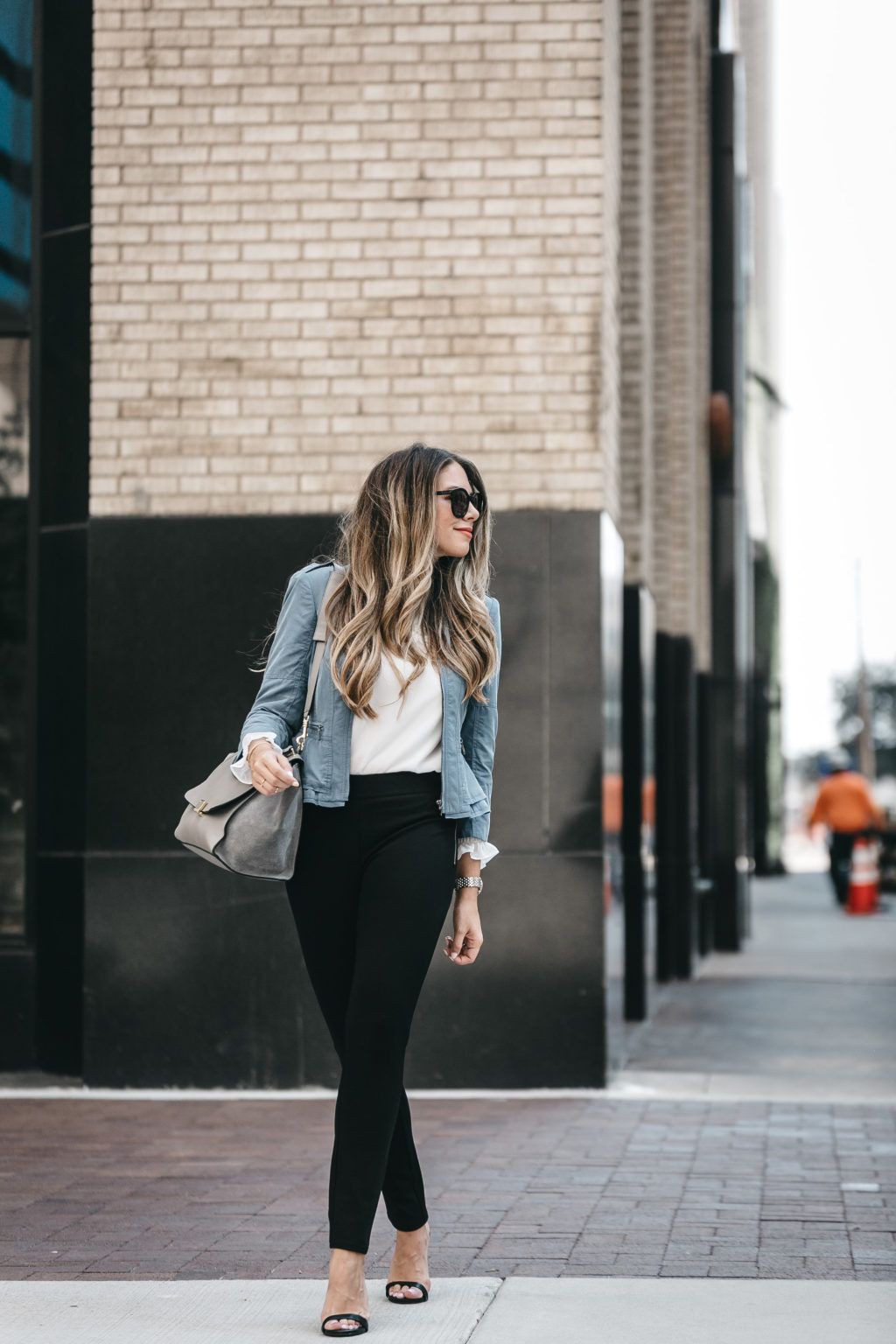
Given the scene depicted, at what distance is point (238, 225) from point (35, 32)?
1326mm

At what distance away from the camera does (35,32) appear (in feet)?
27.5

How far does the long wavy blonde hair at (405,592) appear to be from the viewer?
416 centimetres

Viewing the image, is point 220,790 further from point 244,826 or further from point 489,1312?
point 489,1312

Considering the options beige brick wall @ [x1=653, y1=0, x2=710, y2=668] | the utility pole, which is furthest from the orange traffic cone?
the utility pole

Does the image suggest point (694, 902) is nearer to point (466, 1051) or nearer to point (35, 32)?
point (466, 1051)

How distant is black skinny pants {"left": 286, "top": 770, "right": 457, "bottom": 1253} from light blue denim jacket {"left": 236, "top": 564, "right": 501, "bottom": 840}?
0.20 ft

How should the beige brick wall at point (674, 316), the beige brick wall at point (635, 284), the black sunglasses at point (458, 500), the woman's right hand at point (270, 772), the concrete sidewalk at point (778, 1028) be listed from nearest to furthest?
the woman's right hand at point (270, 772) < the black sunglasses at point (458, 500) < the concrete sidewalk at point (778, 1028) < the beige brick wall at point (635, 284) < the beige brick wall at point (674, 316)

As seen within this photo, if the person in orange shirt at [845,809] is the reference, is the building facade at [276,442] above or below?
above

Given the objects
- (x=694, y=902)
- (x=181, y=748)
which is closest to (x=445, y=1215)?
(x=181, y=748)

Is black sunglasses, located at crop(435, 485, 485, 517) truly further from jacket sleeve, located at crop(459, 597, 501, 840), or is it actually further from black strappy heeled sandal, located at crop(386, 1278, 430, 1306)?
black strappy heeled sandal, located at crop(386, 1278, 430, 1306)

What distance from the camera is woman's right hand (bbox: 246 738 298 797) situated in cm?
401

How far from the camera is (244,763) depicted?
4.10 m

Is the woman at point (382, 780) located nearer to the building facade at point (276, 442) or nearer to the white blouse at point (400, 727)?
the white blouse at point (400, 727)

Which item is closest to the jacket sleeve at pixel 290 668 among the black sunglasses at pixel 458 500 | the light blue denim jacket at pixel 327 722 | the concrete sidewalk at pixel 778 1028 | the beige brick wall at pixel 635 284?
the light blue denim jacket at pixel 327 722
